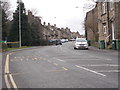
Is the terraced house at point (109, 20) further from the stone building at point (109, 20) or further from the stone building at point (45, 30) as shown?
the stone building at point (45, 30)

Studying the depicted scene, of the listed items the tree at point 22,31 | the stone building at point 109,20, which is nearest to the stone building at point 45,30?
the tree at point 22,31

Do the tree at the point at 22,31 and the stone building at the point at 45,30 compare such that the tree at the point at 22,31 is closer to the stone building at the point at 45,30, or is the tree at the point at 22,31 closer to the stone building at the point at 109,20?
the stone building at the point at 45,30

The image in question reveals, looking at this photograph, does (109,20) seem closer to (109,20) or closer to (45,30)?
(109,20)

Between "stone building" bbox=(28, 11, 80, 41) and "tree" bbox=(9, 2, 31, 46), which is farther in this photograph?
"stone building" bbox=(28, 11, 80, 41)

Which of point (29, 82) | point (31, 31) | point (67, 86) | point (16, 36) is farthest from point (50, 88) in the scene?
point (31, 31)

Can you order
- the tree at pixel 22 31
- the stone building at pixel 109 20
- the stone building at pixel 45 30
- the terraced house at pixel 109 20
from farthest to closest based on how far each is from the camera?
the stone building at pixel 45 30
the tree at pixel 22 31
the stone building at pixel 109 20
the terraced house at pixel 109 20

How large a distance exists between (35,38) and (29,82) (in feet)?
178

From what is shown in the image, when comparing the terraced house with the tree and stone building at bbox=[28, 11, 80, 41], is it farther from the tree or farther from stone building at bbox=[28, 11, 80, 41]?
stone building at bbox=[28, 11, 80, 41]

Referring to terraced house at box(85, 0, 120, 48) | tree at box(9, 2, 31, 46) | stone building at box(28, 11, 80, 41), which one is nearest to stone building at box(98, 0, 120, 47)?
terraced house at box(85, 0, 120, 48)

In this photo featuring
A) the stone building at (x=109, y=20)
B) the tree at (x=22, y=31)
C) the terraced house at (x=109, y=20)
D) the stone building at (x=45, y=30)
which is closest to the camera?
the terraced house at (x=109, y=20)

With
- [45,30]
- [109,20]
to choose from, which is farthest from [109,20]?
[45,30]

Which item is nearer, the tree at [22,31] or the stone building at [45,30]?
the tree at [22,31]

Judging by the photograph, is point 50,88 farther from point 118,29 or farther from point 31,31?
point 31,31

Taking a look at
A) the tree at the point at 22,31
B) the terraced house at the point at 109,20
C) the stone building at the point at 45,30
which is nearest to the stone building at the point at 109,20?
the terraced house at the point at 109,20
